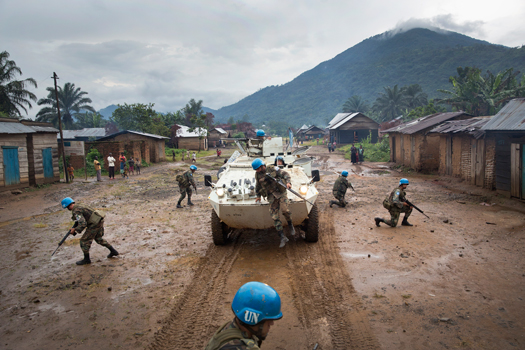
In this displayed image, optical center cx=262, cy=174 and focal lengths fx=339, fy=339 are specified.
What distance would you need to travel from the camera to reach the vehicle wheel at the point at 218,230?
6484 mm

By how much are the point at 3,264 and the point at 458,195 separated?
39.3 feet

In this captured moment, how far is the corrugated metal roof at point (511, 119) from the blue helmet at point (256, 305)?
950 cm

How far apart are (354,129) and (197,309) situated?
35878 mm

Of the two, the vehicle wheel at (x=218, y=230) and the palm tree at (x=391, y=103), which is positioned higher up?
the palm tree at (x=391, y=103)

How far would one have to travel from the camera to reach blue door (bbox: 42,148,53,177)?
1584 cm

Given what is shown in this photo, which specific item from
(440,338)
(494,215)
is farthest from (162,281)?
(494,215)

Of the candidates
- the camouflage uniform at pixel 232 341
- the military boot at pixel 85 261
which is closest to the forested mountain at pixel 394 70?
the military boot at pixel 85 261

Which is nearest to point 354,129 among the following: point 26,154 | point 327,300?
point 26,154

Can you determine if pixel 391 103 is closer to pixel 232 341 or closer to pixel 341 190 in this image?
pixel 341 190

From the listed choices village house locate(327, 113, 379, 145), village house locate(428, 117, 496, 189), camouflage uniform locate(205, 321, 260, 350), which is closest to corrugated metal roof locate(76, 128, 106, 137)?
village house locate(327, 113, 379, 145)

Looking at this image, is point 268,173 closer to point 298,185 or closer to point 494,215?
point 298,185

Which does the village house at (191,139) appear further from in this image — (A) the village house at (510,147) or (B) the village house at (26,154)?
(A) the village house at (510,147)

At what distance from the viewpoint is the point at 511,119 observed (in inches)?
374

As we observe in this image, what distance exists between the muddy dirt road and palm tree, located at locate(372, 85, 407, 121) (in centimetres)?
4401
